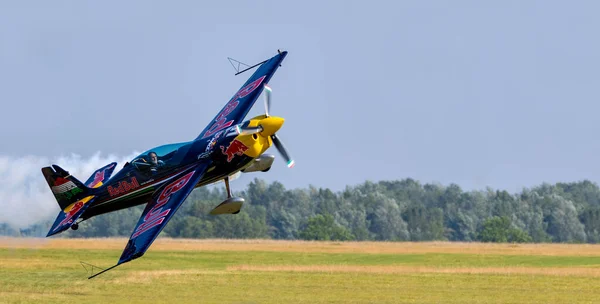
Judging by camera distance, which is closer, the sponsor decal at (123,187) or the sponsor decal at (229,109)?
the sponsor decal at (123,187)

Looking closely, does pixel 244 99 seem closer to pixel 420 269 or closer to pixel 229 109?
pixel 229 109

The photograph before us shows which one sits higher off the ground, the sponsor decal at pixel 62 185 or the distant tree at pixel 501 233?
the distant tree at pixel 501 233

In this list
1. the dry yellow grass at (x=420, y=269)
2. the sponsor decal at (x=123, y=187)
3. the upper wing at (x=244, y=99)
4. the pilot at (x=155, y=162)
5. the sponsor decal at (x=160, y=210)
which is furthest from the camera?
the dry yellow grass at (x=420, y=269)

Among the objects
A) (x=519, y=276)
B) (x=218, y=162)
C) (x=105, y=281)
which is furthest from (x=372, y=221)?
(x=218, y=162)

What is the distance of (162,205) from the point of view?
39.3m

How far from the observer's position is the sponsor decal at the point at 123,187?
41.1 meters

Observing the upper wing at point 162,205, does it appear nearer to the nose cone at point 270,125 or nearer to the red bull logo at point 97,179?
the nose cone at point 270,125

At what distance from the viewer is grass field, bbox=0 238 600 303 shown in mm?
49469

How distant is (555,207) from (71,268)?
4639 inches

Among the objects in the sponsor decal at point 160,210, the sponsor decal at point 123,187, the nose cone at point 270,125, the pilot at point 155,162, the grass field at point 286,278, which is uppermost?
the nose cone at point 270,125

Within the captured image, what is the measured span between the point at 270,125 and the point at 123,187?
6457 millimetres

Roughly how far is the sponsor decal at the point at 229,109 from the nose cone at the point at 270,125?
5.18m

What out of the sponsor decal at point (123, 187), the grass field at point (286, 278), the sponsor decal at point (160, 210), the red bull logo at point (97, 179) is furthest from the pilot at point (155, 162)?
the grass field at point (286, 278)

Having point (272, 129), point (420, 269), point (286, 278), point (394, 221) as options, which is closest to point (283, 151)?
point (272, 129)
